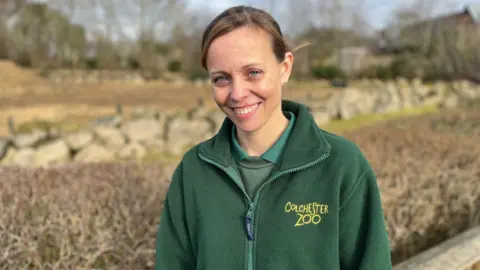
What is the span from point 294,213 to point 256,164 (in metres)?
0.23

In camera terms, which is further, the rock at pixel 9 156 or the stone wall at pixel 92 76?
the stone wall at pixel 92 76

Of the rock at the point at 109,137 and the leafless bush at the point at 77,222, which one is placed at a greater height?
the leafless bush at the point at 77,222

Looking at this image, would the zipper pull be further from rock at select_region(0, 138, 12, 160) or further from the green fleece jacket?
rock at select_region(0, 138, 12, 160)

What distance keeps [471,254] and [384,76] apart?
25801mm

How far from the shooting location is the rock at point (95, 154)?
6503 millimetres

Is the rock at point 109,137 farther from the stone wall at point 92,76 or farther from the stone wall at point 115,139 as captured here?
the stone wall at point 92,76

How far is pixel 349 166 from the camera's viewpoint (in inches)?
55.7

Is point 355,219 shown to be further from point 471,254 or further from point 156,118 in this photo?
point 156,118

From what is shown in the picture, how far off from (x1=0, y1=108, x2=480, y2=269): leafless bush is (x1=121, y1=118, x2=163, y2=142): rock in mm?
3875

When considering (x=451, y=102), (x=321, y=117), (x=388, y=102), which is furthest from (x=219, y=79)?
(x=451, y=102)

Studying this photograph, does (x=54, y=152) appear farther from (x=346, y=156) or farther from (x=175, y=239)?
(x=346, y=156)

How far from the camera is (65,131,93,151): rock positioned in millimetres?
7129

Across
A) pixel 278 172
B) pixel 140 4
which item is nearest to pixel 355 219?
pixel 278 172

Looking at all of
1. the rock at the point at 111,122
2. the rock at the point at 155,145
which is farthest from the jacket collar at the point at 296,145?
the rock at the point at 111,122
